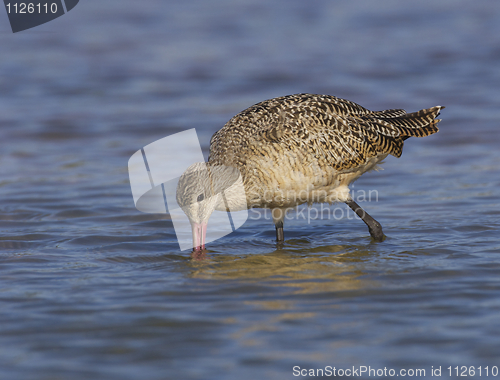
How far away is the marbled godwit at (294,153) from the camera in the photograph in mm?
6215

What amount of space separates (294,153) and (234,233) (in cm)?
129

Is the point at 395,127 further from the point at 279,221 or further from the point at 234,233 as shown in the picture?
the point at 234,233

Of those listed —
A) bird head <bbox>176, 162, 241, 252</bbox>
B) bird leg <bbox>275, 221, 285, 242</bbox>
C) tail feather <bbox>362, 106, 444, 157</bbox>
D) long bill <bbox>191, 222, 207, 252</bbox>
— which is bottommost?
bird leg <bbox>275, 221, 285, 242</bbox>

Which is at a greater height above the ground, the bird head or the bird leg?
the bird head

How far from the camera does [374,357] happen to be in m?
4.13

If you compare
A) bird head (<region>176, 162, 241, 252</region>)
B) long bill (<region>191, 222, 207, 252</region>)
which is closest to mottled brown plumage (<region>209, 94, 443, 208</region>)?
bird head (<region>176, 162, 241, 252</region>)

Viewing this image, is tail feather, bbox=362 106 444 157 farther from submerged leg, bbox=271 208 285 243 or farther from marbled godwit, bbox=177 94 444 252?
submerged leg, bbox=271 208 285 243

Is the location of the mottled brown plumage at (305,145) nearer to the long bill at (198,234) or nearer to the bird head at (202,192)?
the bird head at (202,192)

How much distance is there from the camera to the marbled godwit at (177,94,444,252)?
6.21m

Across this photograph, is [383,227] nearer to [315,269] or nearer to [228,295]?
[315,269]

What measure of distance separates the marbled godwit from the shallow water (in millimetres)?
478

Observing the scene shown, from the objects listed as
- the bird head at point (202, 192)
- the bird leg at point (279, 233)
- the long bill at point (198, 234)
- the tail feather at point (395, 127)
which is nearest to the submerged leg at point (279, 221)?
the bird leg at point (279, 233)

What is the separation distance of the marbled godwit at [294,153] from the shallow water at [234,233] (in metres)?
0.48

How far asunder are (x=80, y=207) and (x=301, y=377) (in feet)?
15.2
